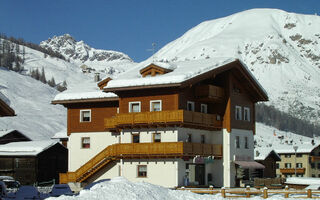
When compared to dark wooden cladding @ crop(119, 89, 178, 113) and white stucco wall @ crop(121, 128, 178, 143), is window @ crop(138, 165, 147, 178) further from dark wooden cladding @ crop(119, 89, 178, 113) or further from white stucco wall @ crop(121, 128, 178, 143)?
dark wooden cladding @ crop(119, 89, 178, 113)

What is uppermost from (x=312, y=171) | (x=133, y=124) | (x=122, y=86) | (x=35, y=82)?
(x=35, y=82)

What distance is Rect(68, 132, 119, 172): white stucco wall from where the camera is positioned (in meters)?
58.1

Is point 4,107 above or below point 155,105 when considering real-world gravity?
below

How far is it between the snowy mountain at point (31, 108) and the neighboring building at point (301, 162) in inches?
2136

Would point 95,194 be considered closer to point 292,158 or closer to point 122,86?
point 122,86

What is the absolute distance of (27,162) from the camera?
220ft

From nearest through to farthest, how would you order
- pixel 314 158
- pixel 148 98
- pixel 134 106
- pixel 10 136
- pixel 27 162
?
pixel 148 98 → pixel 134 106 → pixel 27 162 → pixel 10 136 → pixel 314 158

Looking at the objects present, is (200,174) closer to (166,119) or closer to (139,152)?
(139,152)

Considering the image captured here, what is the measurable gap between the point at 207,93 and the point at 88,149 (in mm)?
14043

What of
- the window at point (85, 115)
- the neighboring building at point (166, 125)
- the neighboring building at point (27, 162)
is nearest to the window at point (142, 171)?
the neighboring building at point (166, 125)

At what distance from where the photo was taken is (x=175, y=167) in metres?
50.6

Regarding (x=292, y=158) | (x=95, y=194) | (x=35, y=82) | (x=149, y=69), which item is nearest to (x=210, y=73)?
(x=149, y=69)

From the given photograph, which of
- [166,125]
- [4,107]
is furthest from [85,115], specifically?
[4,107]

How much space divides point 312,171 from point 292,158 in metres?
4.94
